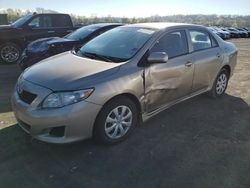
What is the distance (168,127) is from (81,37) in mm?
4556

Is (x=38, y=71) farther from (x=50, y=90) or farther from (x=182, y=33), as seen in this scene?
(x=182, y=33)

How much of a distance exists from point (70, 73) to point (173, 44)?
184 cm

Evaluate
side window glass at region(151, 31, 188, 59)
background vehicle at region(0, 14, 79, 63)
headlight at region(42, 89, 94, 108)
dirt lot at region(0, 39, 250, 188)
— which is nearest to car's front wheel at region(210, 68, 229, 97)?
dirt lot at region(0, 39, 250, 188)

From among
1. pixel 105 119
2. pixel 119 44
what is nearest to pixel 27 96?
pixel 105 119

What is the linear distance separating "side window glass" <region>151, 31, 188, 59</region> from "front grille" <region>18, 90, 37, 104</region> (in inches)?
→ 73.0

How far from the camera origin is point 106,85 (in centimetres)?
350

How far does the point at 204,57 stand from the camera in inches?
201

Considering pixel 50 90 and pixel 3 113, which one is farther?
pixel 3 113

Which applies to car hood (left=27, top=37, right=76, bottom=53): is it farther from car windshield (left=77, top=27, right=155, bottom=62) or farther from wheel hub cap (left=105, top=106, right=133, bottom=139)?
wheel hub cap (left=105, top=106, right=133, bottom=139)

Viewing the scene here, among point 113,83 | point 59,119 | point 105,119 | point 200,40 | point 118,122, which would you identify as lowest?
point 118,122

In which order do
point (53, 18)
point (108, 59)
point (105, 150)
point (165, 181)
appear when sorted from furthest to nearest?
point (53, 18) < point (108, 59) < point (105, 150) < point (165, 181)

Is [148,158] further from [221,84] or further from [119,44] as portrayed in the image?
[221,84]

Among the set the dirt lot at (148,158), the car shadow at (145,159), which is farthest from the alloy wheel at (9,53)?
the car shadow at (145,159)

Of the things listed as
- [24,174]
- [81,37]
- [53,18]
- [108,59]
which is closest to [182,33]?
[108,59]
